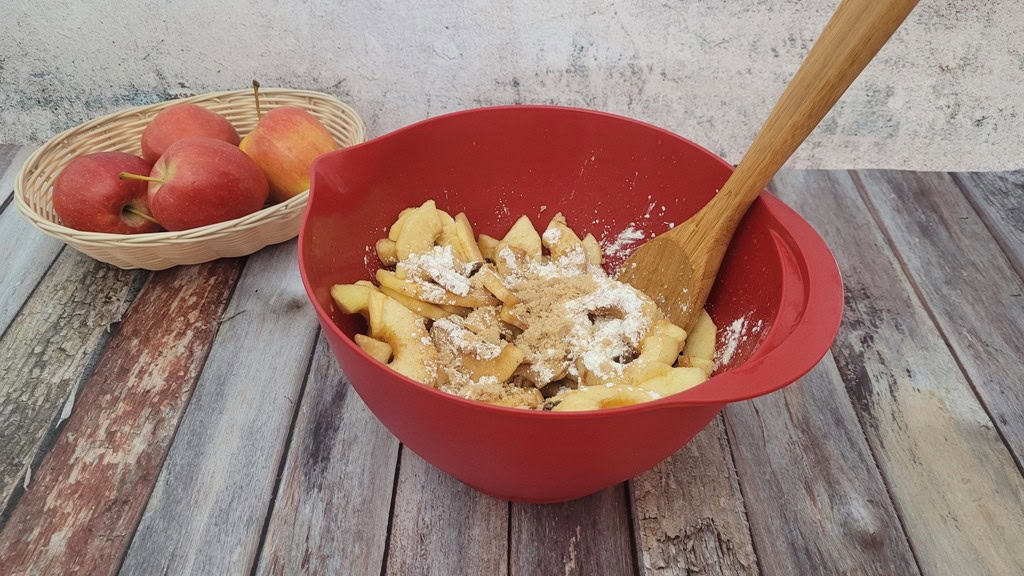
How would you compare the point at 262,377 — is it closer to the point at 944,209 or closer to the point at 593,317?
the point at 593,317

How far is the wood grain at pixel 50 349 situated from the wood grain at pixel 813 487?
92 cm

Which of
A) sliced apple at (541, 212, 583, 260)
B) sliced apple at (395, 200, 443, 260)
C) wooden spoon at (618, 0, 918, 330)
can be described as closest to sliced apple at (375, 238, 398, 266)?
sliced apple at (395, 200, 443, 260)

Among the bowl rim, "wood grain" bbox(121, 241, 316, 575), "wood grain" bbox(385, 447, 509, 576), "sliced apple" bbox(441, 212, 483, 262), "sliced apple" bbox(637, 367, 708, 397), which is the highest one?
the bowl rim

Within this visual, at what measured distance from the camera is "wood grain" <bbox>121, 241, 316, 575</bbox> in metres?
0.77

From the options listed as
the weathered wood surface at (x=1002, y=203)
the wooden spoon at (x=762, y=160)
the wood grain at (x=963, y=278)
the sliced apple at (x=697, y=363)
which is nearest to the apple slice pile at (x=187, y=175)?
the wooden spoon at (x=762, y=160)

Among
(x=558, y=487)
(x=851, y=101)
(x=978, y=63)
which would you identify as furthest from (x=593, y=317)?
(x=978, y=63)

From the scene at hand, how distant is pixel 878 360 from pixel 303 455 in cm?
85

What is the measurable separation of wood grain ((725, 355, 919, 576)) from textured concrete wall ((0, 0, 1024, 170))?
68 cm

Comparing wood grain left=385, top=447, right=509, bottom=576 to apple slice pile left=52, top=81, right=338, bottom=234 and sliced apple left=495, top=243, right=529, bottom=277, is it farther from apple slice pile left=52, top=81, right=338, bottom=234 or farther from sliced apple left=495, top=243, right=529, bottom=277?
apple slice pile left=52, top=81, right=338, bottom=234

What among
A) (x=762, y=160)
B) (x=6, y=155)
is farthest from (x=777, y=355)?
(x=6, y=155)

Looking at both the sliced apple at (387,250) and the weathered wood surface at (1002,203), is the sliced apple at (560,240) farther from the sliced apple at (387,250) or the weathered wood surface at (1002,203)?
the weathered wood surface at (1002,203)

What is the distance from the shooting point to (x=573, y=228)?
103cm

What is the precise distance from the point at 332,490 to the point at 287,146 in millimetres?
603

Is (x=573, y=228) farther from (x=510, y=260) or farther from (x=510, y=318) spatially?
(x=510, y=318)
